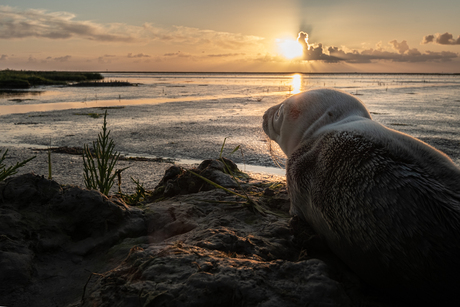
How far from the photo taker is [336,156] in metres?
1.98

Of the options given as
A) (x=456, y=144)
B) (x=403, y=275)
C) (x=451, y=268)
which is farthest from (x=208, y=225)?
(x=456, y=144)

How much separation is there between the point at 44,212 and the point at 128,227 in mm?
654

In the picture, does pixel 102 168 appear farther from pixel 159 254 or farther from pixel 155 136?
pixel 155 136

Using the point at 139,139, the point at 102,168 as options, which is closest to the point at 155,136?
the point at 139,139

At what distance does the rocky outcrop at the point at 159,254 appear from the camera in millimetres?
1654

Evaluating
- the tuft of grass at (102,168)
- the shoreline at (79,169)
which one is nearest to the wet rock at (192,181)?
the tuft of grass at (102,168)

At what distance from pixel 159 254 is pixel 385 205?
125 cm

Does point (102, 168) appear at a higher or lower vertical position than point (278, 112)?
lower

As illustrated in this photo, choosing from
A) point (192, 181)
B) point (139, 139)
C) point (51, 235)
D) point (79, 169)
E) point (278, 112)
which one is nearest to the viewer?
point (51, 235)

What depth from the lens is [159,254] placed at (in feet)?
6.26

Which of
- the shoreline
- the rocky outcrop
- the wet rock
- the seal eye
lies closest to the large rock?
the rocky outcrop

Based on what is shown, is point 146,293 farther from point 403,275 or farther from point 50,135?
point 50,135

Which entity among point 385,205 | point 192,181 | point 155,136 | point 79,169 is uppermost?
point 385,205

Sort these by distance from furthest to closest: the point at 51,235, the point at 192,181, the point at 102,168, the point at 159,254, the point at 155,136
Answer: the point at 155,136
the point at 192,181
the point at 102,168
the point at 51,235
the point at 159,254
